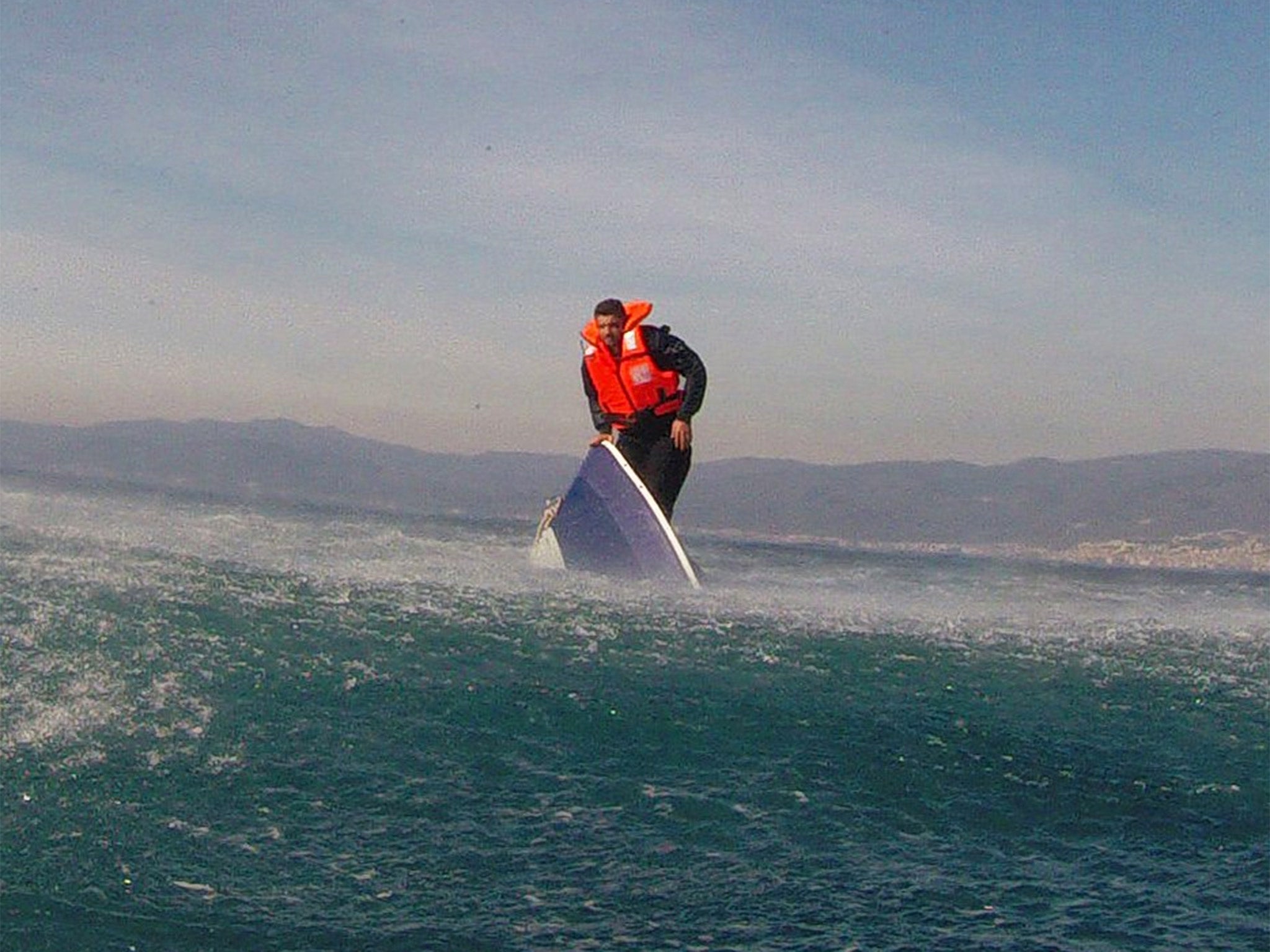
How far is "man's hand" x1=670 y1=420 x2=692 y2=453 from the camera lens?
1398 centimetres

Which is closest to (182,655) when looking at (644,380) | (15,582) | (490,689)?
(490,689)

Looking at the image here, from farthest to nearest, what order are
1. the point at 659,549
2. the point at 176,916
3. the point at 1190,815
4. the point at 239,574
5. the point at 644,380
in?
the point at 644,380, the point at 659,549, the point at 239,574, the point at 1190,815, the point at 176,916

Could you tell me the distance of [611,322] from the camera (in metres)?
14.1

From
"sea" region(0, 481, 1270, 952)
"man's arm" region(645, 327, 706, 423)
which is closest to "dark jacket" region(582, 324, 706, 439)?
"man's arm" region(645, 327, 706, 423)

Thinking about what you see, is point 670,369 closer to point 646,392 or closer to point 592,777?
point 646,392

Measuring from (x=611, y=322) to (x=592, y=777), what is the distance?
9.31 m

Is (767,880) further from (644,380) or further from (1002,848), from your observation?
(644,380)

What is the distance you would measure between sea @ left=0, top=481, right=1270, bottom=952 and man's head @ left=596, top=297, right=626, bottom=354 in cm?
463

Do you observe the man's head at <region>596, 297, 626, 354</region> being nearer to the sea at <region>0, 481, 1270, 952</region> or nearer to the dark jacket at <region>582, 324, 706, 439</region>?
the dark jacket at <region>582, 324, 706, 439</region>

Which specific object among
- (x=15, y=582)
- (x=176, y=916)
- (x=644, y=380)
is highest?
(x=644, y=380)

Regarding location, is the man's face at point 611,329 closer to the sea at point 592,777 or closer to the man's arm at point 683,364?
the man's arm at point 683,364

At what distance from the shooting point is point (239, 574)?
10.7 metres

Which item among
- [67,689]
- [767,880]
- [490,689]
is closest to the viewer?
[767,880]

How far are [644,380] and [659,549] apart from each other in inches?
93.3
